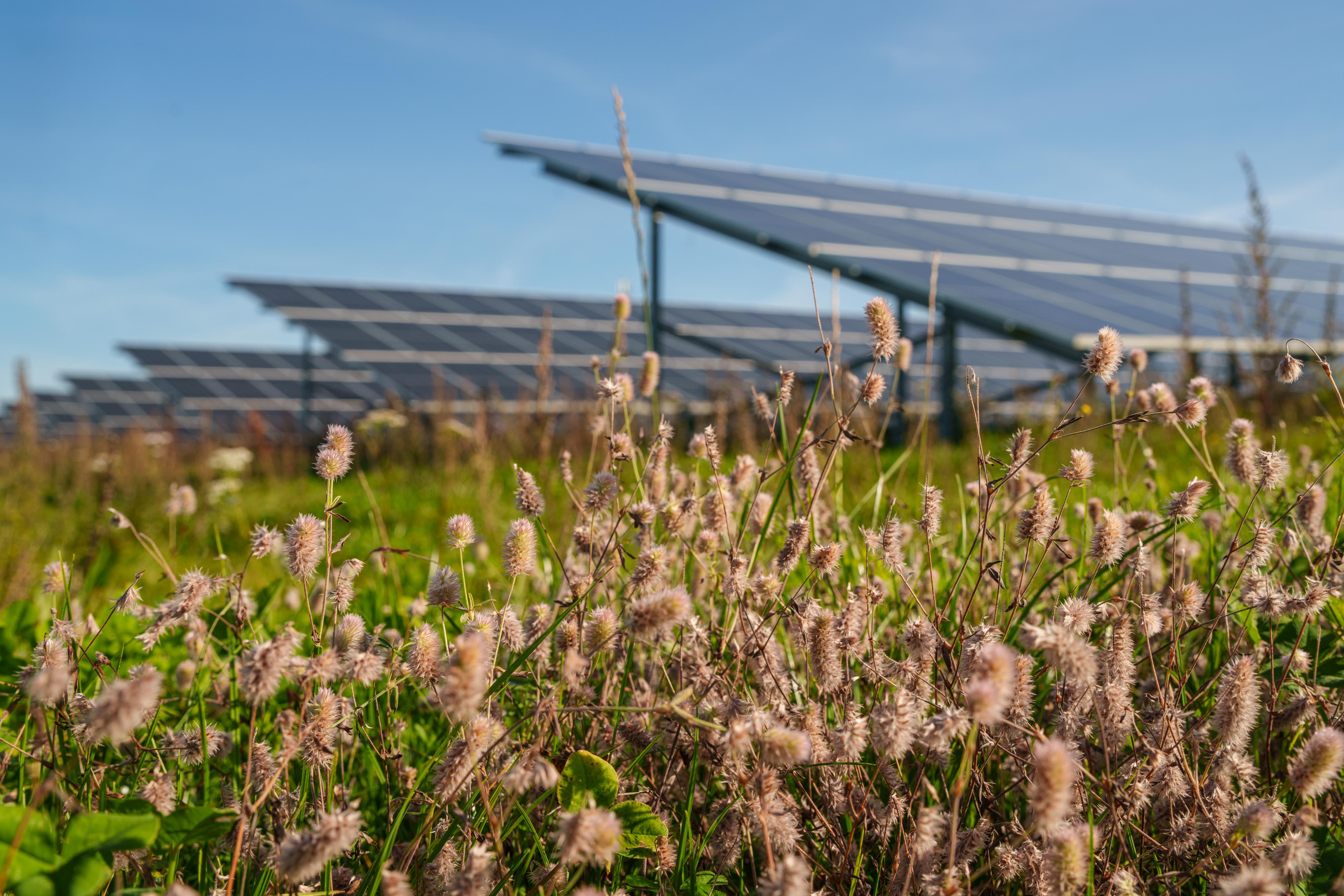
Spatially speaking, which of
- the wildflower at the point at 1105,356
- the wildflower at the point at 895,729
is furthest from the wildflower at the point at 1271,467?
the wildflower at the point at 895,729

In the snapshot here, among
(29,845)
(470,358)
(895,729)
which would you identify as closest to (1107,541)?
(895,729)

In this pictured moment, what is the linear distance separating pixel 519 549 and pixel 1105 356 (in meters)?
0.73

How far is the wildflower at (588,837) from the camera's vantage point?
0.73 metres

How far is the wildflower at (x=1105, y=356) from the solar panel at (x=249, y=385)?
52.1 ft

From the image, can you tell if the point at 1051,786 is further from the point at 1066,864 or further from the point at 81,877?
the point at 81,877

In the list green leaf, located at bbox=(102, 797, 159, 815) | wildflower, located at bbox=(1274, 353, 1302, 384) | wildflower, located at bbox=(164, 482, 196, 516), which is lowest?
green leaf, located at bbox=(102, 797, 159, 815)

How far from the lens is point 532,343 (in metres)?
14.4

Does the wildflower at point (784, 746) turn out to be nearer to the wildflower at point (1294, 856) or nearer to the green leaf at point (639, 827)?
the green leaf at point (639, 827)

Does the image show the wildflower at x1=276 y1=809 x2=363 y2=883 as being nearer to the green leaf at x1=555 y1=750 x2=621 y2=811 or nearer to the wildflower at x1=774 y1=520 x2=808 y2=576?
the green leaf at x1=555 y1=750 x2=621 y2=811

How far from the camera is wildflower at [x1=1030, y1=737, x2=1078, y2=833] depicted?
0.70 m

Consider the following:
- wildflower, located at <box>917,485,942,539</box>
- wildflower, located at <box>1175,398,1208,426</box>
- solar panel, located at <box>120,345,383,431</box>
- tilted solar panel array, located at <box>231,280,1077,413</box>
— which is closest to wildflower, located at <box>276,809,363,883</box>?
wildflower, located at <box>917,485,942,539</box>

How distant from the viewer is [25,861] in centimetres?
83

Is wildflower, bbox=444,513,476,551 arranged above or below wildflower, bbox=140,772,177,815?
above

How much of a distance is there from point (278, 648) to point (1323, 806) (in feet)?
4.40
